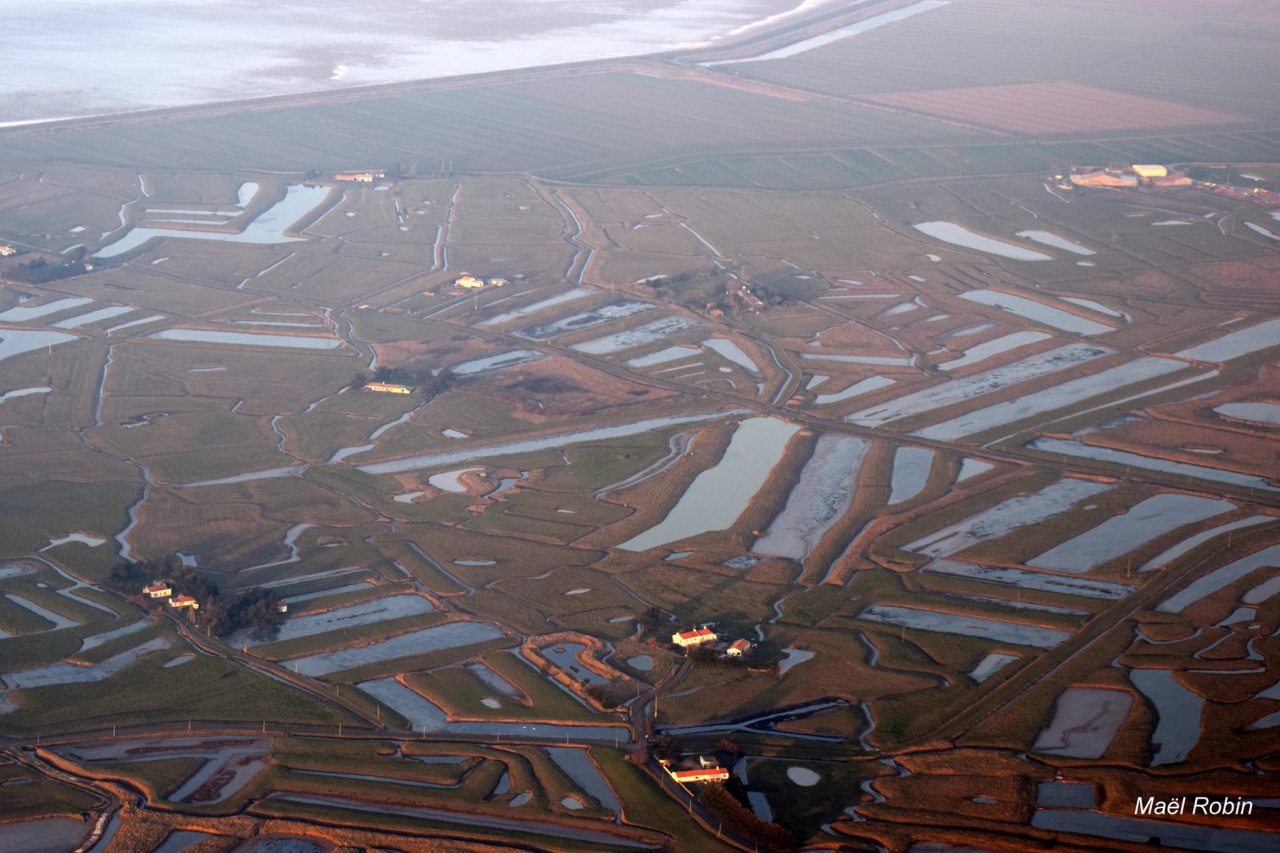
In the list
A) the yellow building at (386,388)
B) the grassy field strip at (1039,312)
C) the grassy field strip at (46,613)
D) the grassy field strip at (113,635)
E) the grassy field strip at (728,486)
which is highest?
the grassy field strip at (1039,312)

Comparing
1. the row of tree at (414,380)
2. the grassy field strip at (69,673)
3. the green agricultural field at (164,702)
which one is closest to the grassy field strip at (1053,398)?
the row of tree at (414,380)

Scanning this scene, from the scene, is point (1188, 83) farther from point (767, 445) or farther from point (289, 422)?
point (289, 422)

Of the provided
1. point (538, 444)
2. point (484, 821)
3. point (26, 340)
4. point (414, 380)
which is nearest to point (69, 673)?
point (484, 821)

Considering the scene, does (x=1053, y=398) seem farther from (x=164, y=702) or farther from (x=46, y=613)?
(x=46, y=613)

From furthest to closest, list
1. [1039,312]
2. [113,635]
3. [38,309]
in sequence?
1. [38,309]
2. [1039,312]
3. [113,635]

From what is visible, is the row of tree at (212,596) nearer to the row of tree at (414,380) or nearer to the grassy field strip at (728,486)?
the grassy field strip at (728,486)

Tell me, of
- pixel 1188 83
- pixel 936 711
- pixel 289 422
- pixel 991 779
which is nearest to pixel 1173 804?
pixel 991 779

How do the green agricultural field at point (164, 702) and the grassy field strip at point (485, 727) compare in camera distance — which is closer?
the grassy field strip at point (485, 727)
